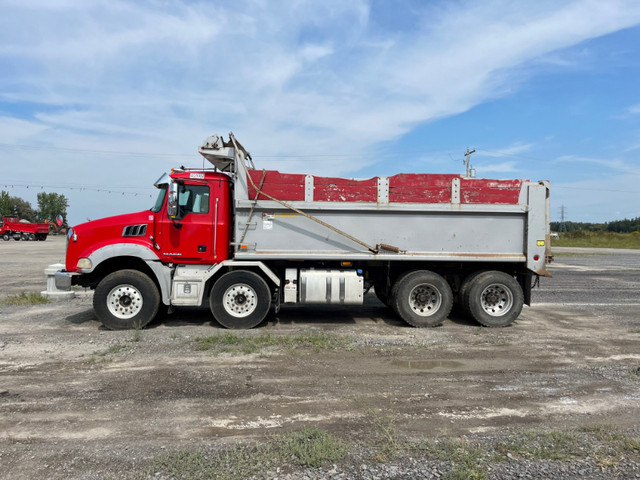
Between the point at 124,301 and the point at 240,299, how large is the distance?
81.5 inches

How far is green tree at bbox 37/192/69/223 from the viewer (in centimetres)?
10412

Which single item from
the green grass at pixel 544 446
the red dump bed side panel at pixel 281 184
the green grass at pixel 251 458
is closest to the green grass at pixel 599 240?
the red dump bed side panel at pixel 281 184

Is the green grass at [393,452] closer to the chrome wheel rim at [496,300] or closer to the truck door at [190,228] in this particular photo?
the chrome wheel rim at [496,300]

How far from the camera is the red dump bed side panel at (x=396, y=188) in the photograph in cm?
809

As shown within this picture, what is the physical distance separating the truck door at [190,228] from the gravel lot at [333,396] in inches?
54.4

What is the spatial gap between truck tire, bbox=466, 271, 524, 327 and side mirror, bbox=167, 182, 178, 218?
5.73 metres

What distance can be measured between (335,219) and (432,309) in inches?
102

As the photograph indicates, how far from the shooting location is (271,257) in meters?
8.14

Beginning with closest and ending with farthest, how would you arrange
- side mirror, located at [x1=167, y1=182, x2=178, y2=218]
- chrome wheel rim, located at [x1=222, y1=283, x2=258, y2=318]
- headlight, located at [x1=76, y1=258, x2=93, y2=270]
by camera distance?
side mirror, located at [x1=167, y1=182, x2=178, y2=218] < headlight, located at [x1=76, y1=258, x2=93, y2=270] < chrome wheel rim, located at [x1=222, y1=283, x2=258, y2=318]

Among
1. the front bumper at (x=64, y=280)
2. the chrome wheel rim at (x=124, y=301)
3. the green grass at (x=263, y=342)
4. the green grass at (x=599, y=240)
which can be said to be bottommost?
the green grass at (x=263, y=342)

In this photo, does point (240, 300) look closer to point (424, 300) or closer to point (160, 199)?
point (160, 199)

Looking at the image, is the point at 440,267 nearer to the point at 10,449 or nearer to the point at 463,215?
the point at 463,215

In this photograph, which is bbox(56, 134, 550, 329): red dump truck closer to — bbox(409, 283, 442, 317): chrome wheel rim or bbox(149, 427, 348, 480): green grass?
bbox(409, 283, 442, 317): chrome wheel rim

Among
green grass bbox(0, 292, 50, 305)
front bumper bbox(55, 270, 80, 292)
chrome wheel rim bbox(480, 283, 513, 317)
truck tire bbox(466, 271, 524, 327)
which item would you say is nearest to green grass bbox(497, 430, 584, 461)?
truck tire bbox(466, 271, 524, 327)
